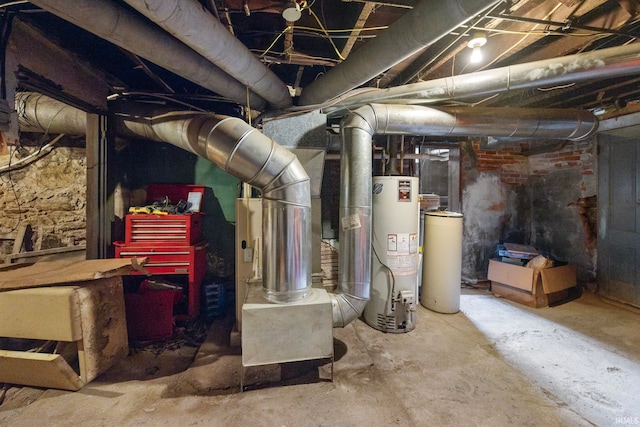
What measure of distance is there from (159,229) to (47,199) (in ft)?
5.41

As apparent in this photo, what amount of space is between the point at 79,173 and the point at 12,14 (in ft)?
6.40

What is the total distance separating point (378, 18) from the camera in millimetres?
1833

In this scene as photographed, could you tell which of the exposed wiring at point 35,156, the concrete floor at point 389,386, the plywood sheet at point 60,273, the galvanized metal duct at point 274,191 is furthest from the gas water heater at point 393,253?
the exposed wiring at point 35,156

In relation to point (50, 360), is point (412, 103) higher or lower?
higher

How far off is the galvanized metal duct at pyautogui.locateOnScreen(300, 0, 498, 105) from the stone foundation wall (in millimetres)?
2966

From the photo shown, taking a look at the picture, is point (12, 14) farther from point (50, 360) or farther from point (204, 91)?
point (50, 360)

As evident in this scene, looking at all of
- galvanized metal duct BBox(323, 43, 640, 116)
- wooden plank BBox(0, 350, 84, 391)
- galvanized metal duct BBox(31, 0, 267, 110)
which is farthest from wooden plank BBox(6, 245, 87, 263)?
galvanized metal duct BBox(323, 43, 640, 116)

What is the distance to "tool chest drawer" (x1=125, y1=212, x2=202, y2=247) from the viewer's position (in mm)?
2469

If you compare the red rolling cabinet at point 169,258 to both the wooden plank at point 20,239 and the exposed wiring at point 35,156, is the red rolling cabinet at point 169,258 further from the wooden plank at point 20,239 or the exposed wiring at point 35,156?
the exposed wiring at point 35,156

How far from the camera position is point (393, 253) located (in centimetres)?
254

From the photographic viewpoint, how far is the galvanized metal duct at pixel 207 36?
1.18 m

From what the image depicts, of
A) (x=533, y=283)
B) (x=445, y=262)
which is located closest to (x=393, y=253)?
(x=445, y=262)

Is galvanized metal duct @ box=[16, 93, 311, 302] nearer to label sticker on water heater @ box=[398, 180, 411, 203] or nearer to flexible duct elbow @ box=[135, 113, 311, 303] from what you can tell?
flexible duct elbow @ box=[135, 113, 311, 303]

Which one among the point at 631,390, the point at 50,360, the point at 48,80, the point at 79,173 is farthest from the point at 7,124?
the point at 631,390
